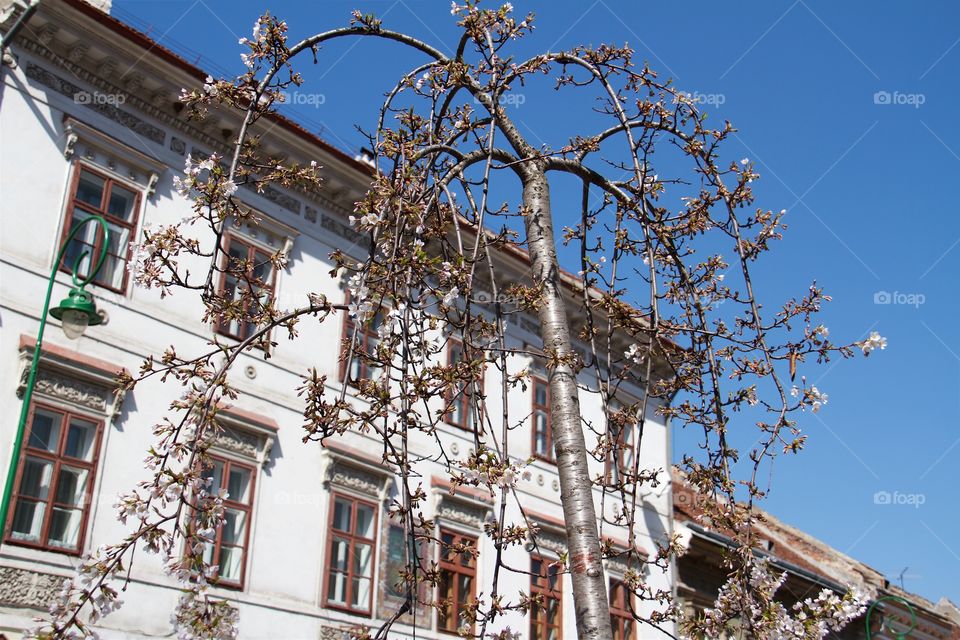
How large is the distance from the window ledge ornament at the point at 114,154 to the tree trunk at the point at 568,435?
28.6ft

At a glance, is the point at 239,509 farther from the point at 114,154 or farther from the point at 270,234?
the point at 114,154

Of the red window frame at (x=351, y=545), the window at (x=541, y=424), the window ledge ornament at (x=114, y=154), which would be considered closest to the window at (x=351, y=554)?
the red window frame at (x=351, y=545)

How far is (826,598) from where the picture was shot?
232 inches

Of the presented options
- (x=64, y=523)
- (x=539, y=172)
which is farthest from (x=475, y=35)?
(x=64, y=523)

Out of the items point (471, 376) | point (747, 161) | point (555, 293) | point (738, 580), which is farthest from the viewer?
point (747, 161)

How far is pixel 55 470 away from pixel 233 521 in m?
2.44

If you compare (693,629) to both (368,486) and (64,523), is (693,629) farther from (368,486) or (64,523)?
(368,486)

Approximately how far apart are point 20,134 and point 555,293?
9.17 meters

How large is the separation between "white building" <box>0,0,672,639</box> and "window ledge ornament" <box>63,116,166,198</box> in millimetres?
22

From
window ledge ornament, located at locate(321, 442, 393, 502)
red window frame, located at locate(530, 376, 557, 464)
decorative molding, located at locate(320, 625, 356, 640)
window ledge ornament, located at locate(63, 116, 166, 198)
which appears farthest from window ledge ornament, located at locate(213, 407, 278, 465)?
red window frame, located at locate(530, 376, 557, 464)

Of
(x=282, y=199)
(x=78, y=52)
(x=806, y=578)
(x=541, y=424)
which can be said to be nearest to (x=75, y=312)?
(x=78, y=52)

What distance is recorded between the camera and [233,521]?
510 inches

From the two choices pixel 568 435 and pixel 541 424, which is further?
pixel 541 424

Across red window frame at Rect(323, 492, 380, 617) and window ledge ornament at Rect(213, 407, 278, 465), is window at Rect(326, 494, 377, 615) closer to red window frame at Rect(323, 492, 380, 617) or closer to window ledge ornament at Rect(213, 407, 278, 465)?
red window frame at Rect(323, 492, 380, 617)
